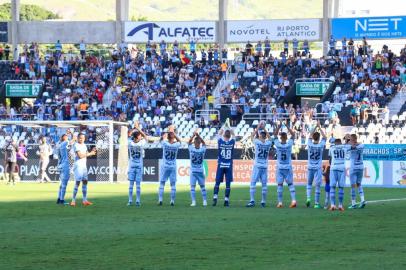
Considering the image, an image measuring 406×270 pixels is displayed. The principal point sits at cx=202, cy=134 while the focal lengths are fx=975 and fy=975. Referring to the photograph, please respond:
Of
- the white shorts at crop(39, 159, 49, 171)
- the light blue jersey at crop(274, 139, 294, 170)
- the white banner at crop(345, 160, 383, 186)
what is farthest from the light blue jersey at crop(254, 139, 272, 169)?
the white shorts at crop(39, 159, 49, 171)

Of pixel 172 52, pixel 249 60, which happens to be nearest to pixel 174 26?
pixel 172 52

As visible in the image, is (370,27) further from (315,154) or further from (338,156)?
(338,156)

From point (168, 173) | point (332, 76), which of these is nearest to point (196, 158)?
point (168, 173)

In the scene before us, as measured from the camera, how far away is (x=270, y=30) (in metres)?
65.8

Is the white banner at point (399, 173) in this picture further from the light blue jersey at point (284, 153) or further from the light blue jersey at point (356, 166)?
the light blue jersey at point (284, 153)

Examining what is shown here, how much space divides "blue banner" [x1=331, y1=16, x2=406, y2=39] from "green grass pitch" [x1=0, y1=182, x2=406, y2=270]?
34007 mm

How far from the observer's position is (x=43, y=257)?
625 inches

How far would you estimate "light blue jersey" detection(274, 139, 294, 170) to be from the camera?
28.7 m

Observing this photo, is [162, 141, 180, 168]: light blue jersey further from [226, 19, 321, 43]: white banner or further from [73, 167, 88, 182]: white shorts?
[226, 19, 321, 43]: white banner

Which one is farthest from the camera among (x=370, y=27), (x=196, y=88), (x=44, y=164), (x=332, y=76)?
(x=370, y=27)

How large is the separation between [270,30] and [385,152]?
2055cm

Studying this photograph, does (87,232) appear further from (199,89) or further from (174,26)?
(174,26)

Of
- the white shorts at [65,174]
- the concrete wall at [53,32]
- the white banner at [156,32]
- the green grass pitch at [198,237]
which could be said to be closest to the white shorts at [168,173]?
the green grass pitch at [198,237]

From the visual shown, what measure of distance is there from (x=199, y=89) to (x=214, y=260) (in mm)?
46319
